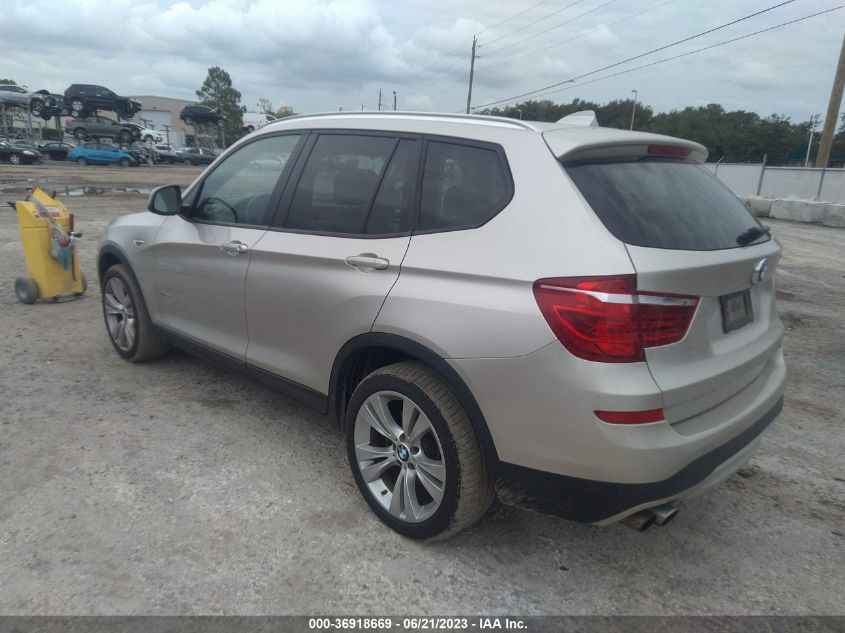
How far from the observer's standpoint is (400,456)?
2670 mm

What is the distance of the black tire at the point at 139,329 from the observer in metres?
4.37

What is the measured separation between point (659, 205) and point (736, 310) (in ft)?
1.72

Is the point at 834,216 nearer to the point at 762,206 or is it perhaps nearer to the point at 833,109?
the point at 762,206

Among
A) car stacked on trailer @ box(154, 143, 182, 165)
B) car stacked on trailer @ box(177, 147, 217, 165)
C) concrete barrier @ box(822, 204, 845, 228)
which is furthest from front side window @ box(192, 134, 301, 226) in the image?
car stacked on trailer @ box(177, 147, 217, 165)

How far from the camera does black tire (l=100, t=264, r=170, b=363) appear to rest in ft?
Result: 14.3

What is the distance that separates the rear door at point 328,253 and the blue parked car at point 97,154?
118 feet

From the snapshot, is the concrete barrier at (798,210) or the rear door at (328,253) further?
the concrete barrier at (798,210)

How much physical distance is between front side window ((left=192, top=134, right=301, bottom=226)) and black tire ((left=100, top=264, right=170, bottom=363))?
922 millimetres

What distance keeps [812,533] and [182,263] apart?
12.3 ft

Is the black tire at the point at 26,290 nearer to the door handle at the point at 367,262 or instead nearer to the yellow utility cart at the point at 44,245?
the yellow utility cart at the point at 44,245

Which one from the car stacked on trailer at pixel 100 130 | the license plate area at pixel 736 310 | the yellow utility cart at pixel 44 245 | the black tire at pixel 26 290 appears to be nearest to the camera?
the license plate area at pixel 736 310

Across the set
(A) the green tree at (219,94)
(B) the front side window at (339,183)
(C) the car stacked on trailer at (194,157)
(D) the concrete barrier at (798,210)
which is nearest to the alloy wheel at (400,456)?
(B) the front side window at (339,183)

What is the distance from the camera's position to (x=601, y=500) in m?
2.16

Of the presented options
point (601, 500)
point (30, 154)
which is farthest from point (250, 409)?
point (30, 154)
